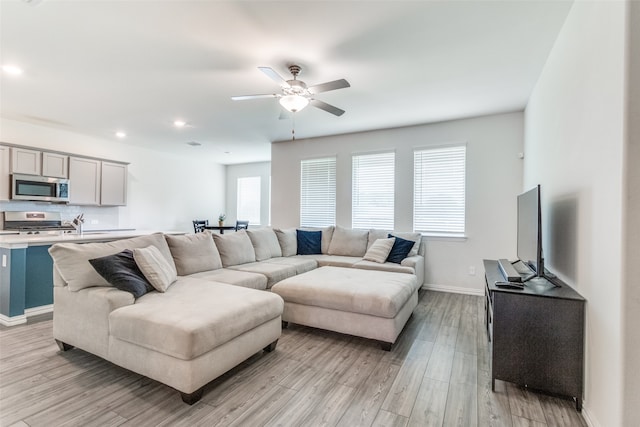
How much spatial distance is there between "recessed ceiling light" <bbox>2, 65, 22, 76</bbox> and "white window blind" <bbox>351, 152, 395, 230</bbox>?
461cm

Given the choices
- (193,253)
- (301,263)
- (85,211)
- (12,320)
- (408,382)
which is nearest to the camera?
(408,382)

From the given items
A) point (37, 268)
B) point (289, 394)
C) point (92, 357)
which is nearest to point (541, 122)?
point (289, 394)

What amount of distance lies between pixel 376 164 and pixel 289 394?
4.22m

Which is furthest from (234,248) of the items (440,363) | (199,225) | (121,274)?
(199,225)

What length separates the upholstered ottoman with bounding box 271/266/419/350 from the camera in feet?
8.77

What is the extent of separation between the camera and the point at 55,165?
17.1 feet

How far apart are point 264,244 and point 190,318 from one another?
9.13 ft

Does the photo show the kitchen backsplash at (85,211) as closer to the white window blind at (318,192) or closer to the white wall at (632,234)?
the white window blind at (318,192)

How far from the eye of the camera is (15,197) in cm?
471

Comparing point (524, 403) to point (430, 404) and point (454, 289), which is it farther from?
point (454, 289)

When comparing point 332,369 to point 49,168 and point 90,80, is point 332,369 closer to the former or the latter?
point 90,80

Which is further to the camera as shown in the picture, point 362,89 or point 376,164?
point 376,164

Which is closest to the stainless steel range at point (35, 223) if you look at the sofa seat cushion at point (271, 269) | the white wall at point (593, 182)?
the sofa seat cushion at point (271, 269)

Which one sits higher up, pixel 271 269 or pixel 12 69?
pixel 12 69
